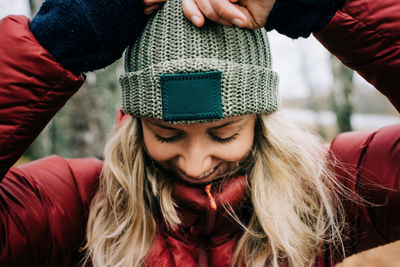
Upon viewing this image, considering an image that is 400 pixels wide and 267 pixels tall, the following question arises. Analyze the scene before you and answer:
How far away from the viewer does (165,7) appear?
4.55 ft

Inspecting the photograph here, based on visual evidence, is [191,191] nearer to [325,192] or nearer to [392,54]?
[325,192]

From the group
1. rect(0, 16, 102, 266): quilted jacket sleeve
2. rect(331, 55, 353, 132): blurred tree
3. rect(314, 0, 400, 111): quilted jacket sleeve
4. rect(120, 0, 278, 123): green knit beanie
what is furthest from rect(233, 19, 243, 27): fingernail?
rect(331, 55, 353, 132): blurred tree

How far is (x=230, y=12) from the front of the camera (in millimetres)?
1247

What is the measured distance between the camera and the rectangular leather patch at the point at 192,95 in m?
1.33

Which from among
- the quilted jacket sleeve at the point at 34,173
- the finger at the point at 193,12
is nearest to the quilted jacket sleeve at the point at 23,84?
the quilted jacket sleeve at the point at 34,173

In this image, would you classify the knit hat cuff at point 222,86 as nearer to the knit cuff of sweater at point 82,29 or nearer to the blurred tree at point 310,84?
the knit cuff of sweater at point 82,29

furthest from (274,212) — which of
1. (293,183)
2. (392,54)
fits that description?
(392,54)

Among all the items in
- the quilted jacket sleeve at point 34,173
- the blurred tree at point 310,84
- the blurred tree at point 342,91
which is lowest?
the blurred tree at point 310,84

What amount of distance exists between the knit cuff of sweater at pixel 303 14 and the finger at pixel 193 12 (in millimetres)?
266

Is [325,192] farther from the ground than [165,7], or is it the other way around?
[165,7]

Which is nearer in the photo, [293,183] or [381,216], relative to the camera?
[381,216]

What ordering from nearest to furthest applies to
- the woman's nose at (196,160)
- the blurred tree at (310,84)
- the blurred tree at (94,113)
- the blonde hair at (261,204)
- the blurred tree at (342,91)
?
the woman's nose at (196,160), the blonde hair at (261,204), the blurred tree at (94,113), the blurred tree at (342,91), the blurred tree at (310,84)

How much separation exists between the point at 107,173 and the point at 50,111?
1.87ft

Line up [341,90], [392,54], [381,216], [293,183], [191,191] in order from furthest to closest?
1. [341,90]
2. [293,183]
3. [191,191]
4. [381,216]
5. [392,54]
